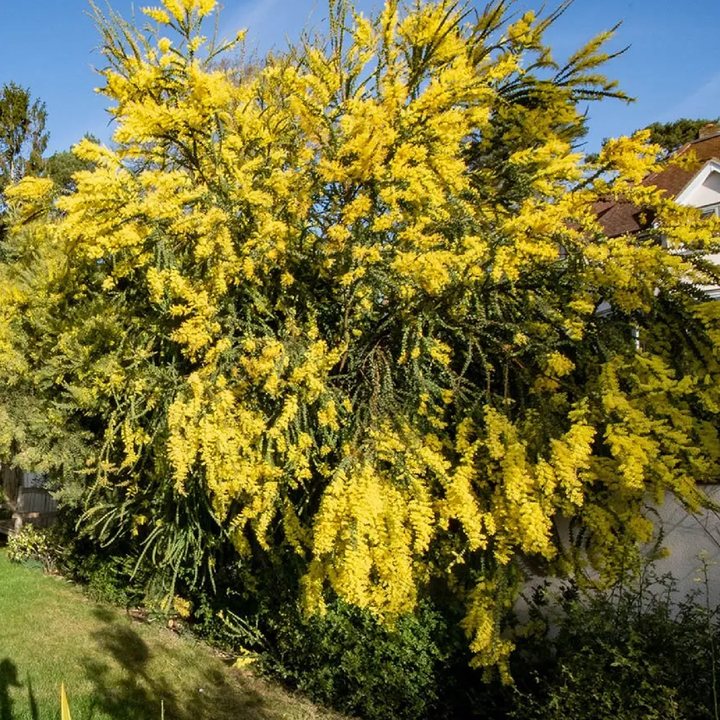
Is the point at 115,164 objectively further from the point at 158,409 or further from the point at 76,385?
the point at 76,385

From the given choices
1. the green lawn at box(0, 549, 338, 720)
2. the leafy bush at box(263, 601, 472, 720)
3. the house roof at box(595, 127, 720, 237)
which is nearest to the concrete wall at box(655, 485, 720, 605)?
the leafy bush at box(263, 601, 472, 720)

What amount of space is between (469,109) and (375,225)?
4.93ft

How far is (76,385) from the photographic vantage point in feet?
18.7

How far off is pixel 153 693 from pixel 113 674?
49 centimetres

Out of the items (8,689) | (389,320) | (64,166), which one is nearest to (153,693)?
(8,689)

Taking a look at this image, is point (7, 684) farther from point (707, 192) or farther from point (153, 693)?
point (707, 192)

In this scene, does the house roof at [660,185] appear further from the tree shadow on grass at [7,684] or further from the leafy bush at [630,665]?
the tree shadow on grass at [7,684]

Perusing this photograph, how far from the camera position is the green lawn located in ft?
13.6

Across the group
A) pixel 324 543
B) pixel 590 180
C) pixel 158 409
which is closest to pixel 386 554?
pixel 324 543

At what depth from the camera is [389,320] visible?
15.3 feet

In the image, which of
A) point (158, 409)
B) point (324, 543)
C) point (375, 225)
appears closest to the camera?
point (324, 543)

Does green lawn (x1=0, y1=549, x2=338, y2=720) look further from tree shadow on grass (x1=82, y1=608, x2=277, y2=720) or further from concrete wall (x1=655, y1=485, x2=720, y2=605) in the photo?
concrete wall (x1=655, y1=485, x2=720, y2=605)

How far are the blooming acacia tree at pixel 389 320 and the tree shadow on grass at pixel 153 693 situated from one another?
2.97ft

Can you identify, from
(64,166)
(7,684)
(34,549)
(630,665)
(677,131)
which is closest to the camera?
(630,665)
